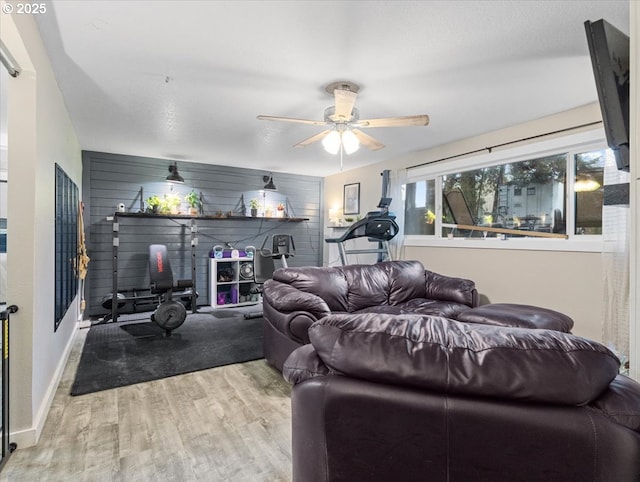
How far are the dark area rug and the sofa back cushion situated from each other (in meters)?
0.87

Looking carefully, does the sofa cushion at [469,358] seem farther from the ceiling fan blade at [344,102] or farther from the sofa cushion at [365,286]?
the sofa cushion at [365,286]

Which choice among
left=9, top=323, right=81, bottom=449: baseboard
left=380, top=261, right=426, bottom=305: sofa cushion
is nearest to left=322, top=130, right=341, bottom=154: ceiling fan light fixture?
left=380, top=261, right=426, bottom=305: sofa cushion

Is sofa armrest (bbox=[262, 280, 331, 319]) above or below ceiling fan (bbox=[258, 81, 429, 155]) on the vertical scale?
below

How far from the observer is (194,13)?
6.08 ft

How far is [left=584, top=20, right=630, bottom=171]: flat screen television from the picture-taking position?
48.7 inches

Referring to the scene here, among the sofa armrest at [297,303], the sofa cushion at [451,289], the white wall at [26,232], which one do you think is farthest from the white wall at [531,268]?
the white wall at [26,232]

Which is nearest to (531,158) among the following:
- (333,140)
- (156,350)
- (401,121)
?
(401,121)

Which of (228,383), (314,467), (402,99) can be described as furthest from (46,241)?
(402,99)

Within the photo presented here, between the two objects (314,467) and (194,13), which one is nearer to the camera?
(314,467)

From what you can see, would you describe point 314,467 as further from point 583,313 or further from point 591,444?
point 583,313

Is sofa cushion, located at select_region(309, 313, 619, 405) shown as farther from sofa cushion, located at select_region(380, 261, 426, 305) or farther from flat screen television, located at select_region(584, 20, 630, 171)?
sofa cushion, located at select_region(380, 261, 426, 305)

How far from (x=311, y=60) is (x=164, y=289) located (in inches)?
137

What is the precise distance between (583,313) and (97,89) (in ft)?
15.6

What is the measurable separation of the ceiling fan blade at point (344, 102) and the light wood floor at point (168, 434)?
2250 millimetres
